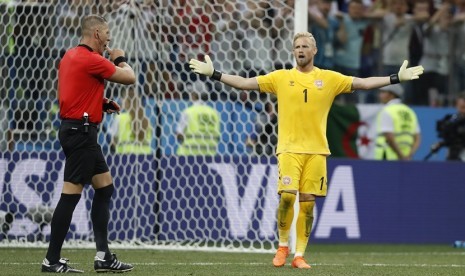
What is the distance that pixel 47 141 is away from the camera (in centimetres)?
1262

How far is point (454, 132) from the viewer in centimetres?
1476

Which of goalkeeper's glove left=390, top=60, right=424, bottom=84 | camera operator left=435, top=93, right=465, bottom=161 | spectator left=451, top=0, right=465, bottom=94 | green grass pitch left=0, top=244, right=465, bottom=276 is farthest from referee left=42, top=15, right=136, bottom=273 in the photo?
spectator left=451, top=0, right=465, bottom=94

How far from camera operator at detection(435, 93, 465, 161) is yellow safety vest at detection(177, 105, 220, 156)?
3689mm

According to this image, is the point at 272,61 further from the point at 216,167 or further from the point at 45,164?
the point at 45,164

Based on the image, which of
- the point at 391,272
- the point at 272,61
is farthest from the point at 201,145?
the point at 391,272

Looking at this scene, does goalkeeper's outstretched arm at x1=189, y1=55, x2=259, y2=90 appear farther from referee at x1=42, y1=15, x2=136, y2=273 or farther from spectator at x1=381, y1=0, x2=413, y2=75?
spectator at x1=381, y1=0, x2=413, y2=75

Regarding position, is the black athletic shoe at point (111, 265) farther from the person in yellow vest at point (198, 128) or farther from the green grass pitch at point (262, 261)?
the person in yellow vest at point (198, 128)

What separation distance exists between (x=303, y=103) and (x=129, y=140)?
391 centimetres

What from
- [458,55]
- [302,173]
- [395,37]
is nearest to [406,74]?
[302,173]

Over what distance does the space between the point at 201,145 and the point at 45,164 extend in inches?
72.7

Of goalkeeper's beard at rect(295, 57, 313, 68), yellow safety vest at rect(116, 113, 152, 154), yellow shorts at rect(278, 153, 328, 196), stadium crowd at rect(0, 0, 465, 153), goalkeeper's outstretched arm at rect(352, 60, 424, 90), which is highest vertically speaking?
stadium crowd at rect(0, 0, 465, 153)

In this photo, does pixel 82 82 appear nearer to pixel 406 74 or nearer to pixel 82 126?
pixel 82 126

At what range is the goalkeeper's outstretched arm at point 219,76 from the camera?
905cm

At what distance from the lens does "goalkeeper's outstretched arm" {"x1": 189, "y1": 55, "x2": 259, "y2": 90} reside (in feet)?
29.7
